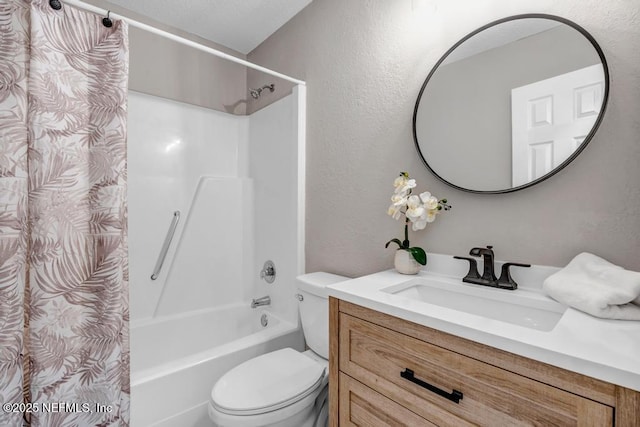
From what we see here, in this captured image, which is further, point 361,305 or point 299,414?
point 299,414

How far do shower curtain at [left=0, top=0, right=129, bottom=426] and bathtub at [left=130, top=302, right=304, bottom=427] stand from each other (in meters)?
0.16

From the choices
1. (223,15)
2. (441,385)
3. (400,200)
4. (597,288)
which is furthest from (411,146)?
(223,15)

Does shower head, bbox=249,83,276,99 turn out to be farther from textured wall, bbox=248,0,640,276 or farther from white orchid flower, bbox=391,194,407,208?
white orchid flower, bbox=391,194,407,208

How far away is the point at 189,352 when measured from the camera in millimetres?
2049

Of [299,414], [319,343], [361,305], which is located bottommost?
[299,414]

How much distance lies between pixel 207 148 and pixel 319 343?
5.56 ft

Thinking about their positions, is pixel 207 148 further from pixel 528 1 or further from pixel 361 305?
pixel 528 1

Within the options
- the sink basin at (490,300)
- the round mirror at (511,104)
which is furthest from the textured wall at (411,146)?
the sink basin at (490,300)

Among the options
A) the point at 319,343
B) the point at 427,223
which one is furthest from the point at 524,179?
the point at 319,343

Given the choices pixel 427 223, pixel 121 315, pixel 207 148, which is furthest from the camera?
pixel 207 148

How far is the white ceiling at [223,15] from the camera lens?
191cm

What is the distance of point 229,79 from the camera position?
8.15ft

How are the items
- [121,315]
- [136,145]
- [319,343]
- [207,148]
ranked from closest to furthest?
1. [121,315]
2. [319,343]
3. [136,145]
4. [207,148]

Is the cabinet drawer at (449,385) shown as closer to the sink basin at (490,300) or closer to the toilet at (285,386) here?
the sink basin at (490,300)
